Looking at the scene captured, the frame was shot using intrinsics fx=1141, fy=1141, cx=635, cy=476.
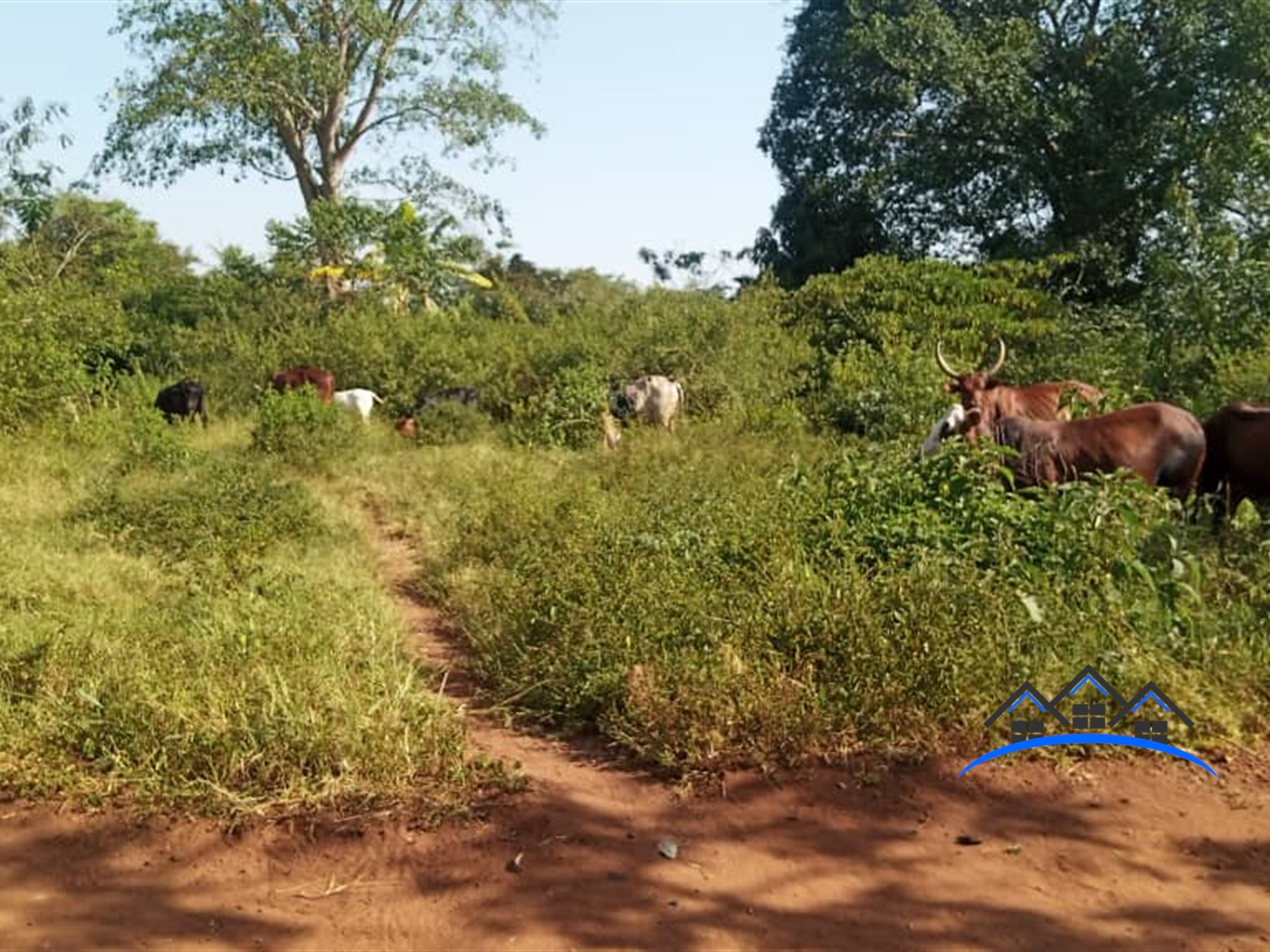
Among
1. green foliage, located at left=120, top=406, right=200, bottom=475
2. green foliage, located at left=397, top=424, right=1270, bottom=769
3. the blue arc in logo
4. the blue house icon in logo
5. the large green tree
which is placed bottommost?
the blue arc in logo

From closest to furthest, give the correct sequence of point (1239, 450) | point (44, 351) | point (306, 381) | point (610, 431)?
point (1239, 450) < point (44, 351) < point (610, 431) < point (306, 381)

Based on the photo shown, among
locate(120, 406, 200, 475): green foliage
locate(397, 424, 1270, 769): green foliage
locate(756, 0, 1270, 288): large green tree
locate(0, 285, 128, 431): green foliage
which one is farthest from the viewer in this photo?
locate(756, 0, 1270, 288): large green tree

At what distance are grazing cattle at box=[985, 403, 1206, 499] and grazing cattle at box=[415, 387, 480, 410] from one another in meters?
7.43

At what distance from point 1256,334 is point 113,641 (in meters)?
9.56

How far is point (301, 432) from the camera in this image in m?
10.3

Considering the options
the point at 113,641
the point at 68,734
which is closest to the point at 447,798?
the point at 68,734

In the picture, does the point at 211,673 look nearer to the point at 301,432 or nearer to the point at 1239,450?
the point at 1239,450

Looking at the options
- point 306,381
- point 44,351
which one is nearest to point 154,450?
point 44,351

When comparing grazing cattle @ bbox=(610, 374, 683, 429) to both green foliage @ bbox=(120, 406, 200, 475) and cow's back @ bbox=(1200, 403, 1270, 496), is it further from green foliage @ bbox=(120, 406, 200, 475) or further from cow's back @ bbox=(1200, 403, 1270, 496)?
cow's back @ bbox=(1200, 403, 1270, 496)

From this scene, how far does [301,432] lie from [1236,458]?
7443mm

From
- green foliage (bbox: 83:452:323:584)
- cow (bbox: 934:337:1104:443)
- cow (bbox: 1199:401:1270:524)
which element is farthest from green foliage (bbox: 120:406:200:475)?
cow (bbox: 1199:401:1270:524)

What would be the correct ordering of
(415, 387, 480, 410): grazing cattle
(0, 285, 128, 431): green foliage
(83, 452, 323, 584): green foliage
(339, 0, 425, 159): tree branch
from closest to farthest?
(83, 452, 323, 584): green foliage → (0, 285, 128, 431): green foliage → (415, 387, 480, 410): grazing cattle → (339, 0, 425, 159): tree branch

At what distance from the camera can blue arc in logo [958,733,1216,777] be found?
3854 millimetres

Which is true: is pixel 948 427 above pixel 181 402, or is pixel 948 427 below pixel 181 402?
below
